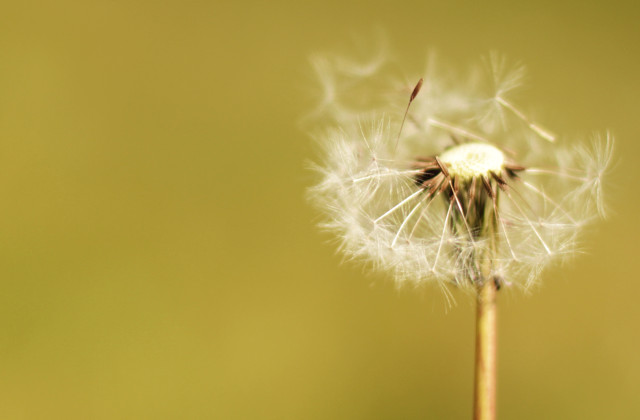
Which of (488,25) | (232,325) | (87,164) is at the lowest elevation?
(232,325)

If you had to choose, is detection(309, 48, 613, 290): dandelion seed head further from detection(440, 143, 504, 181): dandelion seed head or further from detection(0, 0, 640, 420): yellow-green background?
detection(0, 0, 640, 420): yellow-green background

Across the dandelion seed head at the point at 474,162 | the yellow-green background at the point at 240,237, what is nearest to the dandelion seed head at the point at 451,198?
the dandelion seed head at the point at 474,162

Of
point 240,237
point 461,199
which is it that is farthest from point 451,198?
point 240,237

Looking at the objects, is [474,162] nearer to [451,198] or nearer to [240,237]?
[451,198]

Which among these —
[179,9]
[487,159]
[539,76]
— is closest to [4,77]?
[179,9]

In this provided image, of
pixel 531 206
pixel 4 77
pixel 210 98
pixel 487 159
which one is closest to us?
pixel 487 159

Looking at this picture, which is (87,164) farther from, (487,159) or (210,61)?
(487,159)
